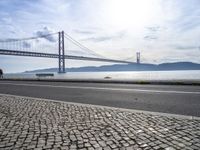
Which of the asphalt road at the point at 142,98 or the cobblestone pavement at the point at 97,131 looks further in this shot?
the asphalt road at the point at 142,98

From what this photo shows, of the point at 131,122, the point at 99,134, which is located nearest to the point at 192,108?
the point at 131,122

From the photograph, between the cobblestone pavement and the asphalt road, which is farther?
the asphalt road

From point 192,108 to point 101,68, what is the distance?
426 feet

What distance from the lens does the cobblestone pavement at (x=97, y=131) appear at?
12.4 ft

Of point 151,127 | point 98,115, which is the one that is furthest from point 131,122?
point 98,115

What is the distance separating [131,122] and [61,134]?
1653 mm

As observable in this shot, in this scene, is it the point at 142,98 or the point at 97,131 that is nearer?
the point at 97,131

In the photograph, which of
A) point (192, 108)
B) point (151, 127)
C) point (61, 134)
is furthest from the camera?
point (192, 108)

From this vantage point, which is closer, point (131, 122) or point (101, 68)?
point (131, 122)

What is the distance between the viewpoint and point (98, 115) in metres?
5.94

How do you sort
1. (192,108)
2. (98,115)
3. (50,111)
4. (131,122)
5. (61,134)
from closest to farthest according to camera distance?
(61,134)
(131,122)
(98,115)
(50,111)
(192,108)

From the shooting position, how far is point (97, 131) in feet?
14.7

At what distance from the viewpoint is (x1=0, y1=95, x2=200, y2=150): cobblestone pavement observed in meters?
3.79

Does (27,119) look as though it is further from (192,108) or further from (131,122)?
(192,108)
